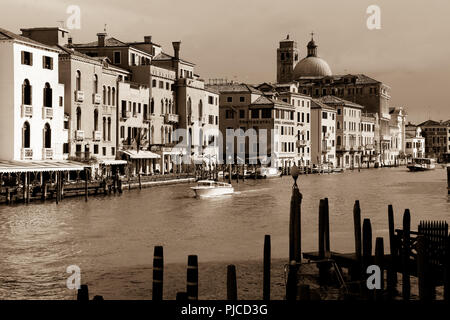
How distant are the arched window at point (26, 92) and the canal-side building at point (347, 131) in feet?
174

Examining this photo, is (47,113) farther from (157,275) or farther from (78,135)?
(157,275)

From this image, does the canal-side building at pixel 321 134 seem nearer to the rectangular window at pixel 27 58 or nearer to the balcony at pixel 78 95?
the balcony at pixel 78 95

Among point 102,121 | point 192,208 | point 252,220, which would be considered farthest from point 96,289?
point 102,121

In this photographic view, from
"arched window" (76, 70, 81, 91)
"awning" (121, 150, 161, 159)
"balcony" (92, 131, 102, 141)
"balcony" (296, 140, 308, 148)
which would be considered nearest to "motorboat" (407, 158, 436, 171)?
"balcony" (296, 140, 308, 148)

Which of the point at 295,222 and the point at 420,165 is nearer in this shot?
the point at 295,222

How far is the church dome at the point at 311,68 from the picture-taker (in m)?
97.4

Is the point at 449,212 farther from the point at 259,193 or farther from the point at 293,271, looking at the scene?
the point at 293,271

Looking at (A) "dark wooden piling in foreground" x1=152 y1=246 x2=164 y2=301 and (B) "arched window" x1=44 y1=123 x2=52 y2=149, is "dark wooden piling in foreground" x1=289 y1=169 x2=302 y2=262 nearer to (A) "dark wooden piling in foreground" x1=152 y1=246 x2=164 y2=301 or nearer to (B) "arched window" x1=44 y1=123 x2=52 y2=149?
(A) "dark wooden piling in foreground" x1=152 y1=246 x2=164 y2=301

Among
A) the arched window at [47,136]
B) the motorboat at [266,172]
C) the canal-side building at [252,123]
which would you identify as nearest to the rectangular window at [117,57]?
the arched window at [47,136]

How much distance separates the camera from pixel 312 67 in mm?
97562

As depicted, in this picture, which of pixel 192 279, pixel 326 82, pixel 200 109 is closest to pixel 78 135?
pixel 200 109

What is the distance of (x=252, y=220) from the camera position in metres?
26.1

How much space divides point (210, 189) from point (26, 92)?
1045 centimetres
